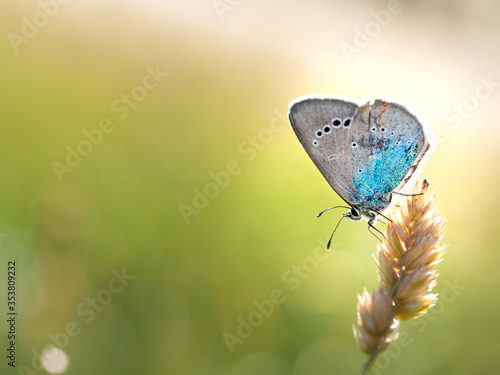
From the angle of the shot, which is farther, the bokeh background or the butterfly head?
the bokeh background

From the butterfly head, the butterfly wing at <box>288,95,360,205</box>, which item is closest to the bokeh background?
the butterfly head

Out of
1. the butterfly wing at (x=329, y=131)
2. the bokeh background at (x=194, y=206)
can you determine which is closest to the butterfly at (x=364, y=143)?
the butterfly wing at (x=329, y=131)

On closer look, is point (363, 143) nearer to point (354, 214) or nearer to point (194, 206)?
point (354, 214)

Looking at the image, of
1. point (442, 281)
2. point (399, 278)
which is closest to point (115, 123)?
point (442, 281)

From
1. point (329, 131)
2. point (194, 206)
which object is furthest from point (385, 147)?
point (194, 206)

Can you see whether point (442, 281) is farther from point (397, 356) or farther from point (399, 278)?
point (399, 278)

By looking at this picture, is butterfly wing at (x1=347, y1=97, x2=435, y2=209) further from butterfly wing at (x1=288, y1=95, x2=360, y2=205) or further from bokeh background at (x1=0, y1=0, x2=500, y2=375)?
bokeh background at (x1=0, y1=0, x2=500, y2=375)

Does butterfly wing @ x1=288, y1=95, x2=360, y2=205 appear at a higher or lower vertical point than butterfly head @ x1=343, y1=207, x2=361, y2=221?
higher

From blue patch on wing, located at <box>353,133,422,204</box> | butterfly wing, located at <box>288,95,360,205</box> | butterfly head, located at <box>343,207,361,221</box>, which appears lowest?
butterfly head, located at <box>343,207,361,221</box>
